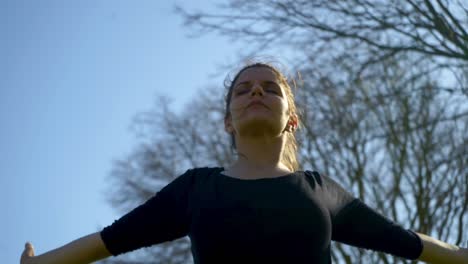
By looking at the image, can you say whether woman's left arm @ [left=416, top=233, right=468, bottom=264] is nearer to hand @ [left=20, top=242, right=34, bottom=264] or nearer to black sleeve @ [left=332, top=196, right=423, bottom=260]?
black sleeve @ [left=332, top=196, right=423, bottom=260]

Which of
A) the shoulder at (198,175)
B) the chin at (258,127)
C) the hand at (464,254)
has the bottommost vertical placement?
the hand at (464,254)

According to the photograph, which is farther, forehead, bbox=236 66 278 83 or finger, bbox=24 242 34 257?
forehead, bbox=236 66 278 83

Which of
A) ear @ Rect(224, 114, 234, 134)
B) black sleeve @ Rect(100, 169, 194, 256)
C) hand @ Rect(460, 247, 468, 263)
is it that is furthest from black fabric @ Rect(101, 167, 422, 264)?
ear @ Rect(224, 114, 234, 134)

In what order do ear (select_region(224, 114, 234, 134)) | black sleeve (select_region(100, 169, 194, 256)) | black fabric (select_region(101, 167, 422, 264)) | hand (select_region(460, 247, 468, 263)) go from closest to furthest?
black fabric (select_region(101, 167, 422, 264))
black sleeve (select_region(100, 169, 194, 256))
hand (select_region(460, 247, 468, 263))
ear (select_region(224, 114, 234, 134))

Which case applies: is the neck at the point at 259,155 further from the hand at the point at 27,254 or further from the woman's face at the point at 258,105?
the hand at the point at 27,254

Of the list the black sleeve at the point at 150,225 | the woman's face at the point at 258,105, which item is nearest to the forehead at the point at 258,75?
the woman's face at the point at 258,105

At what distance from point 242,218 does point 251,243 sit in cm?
9

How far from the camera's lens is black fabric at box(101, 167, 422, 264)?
2168mm

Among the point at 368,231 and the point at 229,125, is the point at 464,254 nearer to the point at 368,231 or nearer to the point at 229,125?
the point at 368,231

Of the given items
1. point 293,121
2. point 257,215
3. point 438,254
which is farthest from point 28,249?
point 438,254

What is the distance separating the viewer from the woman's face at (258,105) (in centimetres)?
247

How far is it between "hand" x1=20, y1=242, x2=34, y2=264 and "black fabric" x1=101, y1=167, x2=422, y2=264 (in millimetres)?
259

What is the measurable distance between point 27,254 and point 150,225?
1.43ft

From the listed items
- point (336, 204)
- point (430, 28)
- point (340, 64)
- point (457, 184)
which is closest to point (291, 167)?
point (336, 204)
